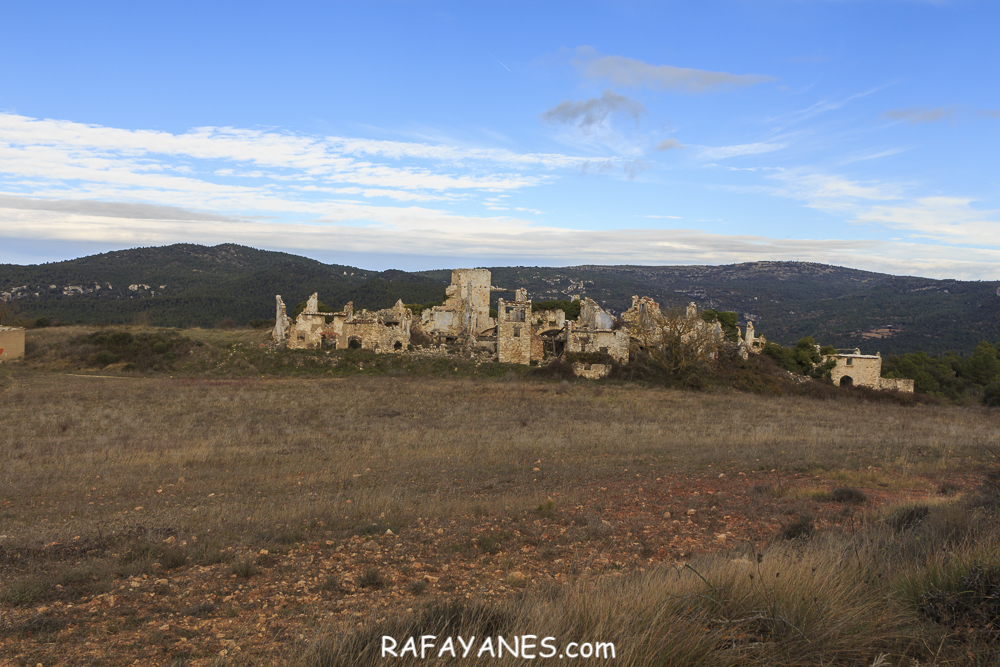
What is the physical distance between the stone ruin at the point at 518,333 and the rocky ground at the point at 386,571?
19.6 meters

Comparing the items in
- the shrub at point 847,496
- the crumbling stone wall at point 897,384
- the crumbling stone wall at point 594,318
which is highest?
the crumbling stone wall at point 594,318

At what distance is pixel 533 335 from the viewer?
99.4ft

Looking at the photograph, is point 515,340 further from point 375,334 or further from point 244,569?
point 244,569

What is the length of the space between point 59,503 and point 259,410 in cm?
985

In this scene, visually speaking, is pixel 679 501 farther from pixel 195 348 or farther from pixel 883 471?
pixel 195 348

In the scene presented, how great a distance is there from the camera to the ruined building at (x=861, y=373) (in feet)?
104

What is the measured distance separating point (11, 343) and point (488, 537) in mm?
31974

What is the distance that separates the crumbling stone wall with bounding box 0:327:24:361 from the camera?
27.6 metres

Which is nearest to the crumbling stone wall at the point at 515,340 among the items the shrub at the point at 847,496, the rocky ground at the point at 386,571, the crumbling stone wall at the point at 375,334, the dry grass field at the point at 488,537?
the crumbling stone wall at the point at 375,334

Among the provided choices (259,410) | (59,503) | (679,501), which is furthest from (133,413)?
(679,501)

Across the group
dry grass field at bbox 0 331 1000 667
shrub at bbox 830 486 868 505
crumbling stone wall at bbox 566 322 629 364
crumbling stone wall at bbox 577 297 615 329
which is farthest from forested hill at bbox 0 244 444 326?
shrub at bbox 830 486 868 505

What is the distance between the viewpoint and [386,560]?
589 centimetres

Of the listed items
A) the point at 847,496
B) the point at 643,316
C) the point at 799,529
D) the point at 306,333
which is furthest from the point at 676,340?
the point at 799,529

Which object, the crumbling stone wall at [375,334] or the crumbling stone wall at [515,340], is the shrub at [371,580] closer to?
the crumbling stone wall at [515,340]
